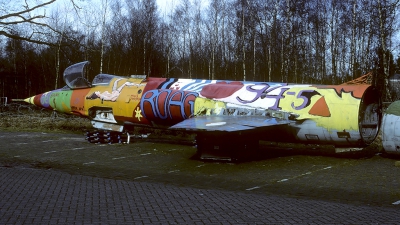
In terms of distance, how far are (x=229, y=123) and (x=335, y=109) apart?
134 inches

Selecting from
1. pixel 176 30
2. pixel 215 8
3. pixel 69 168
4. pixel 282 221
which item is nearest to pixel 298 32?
pixel 215 8

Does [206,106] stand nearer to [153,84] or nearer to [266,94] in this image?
[266,94]

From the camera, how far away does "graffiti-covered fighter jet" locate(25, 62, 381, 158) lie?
14164mm

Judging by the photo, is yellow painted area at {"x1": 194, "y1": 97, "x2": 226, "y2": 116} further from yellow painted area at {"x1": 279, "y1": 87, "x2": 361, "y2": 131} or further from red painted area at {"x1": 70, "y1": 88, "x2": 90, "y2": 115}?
red painted area at {"x1": 70, "y1": 88, "x2": 90, "y2": 115}

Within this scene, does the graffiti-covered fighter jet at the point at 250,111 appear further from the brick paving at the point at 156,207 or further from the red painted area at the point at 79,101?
the brick paving at the point at 156,207

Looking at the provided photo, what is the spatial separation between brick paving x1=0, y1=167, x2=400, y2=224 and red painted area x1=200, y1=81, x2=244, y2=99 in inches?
251

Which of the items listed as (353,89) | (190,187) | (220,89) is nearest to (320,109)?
(353,89)

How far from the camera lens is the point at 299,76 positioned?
1512 inches

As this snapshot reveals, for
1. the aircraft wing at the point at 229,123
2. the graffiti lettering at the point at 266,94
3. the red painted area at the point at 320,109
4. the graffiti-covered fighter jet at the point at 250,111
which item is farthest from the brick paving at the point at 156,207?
the graffiti lettering at the point at 266,94

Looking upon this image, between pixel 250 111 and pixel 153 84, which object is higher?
pixel 153 84

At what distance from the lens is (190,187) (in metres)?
10.6

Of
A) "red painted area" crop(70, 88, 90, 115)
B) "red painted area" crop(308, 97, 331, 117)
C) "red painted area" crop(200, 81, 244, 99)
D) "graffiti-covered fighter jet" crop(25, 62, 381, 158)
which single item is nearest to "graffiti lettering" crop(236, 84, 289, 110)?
"graffiti-covered fighter jet" crop(25, 62, 381, 158)

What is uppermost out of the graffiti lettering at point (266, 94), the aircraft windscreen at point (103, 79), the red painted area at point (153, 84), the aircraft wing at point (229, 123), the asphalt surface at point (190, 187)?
the aircraft windscreen at point (103, 79)

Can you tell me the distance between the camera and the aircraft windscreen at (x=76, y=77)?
782 inches
